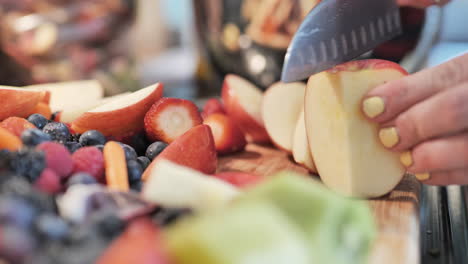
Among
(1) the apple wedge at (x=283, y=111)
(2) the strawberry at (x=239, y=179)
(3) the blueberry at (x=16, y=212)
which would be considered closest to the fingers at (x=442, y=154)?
(2) the strawberry at (x=239, y=179)

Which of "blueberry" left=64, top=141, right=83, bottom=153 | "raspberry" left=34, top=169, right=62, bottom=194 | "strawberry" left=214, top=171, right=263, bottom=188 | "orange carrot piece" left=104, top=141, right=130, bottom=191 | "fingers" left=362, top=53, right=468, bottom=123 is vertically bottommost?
"strawberry" left=214, top=171, right=263, bottom=188

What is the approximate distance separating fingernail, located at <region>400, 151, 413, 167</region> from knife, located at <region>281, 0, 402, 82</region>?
0.20 meters

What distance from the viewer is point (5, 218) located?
1.53ft

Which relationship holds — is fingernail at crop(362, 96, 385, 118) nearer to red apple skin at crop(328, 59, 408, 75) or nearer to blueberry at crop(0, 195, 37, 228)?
red apple skin at crop(328, 59, 408, 75)

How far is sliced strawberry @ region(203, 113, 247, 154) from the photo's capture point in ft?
3.71

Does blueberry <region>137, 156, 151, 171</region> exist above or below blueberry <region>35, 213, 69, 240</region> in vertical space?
below

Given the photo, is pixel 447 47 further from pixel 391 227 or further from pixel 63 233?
pixel 63 233

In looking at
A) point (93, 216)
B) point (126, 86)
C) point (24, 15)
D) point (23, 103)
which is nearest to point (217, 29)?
point (126, 86)

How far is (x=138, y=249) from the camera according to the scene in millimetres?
425

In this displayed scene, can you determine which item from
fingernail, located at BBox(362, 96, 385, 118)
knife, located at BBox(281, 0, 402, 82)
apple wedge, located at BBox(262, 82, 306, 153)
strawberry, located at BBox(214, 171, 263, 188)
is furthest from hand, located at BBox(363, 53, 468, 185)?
apple wedge, located at BBox(262, 82, 306, 153)

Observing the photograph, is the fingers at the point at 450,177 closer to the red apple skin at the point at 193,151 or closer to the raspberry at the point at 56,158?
the red apple skin at the point at 193,151

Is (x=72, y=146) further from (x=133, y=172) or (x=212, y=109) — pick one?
(x=212, y=109)

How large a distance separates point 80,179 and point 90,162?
0.07 m

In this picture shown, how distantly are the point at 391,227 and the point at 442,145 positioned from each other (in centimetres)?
16
